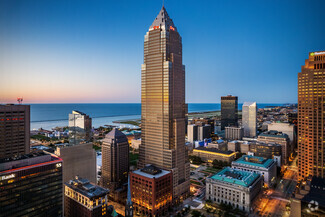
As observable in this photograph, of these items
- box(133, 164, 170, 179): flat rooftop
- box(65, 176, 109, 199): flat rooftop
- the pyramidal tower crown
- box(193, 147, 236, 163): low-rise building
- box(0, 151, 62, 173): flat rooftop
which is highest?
the pyramidal tower crown

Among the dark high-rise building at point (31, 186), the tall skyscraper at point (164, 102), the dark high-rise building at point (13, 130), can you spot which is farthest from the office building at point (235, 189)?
the dark high-rise building at point (13, 130)

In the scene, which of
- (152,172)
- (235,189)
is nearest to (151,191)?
(152,172)

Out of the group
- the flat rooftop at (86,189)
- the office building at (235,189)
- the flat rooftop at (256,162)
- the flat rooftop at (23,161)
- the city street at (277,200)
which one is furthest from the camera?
the flat rooftop at (256,162)

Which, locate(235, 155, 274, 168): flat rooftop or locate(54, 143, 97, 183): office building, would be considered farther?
locate(235, 155, 274, 168): flat rooftop

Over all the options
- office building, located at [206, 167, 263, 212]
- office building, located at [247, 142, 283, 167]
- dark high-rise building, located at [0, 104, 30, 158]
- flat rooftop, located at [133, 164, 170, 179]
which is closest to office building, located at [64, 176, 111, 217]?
flat rooftop, located at [133, 164, 170, 179]

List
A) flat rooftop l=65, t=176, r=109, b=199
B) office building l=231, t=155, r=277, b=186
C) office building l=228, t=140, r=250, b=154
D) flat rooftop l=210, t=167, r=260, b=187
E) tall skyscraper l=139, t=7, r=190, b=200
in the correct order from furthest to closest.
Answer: office building l=228, t=140, r=250, b=154
office building l=231, t=155, r=277, b=186
tall skyscraper l=139, t=7, r=190, b=200
flat rooftop l=210, t=167, r=260, b=187
flat rooftop l=65, t=176, r=109, b=199

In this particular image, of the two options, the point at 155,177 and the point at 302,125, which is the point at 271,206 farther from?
the point at 155,177

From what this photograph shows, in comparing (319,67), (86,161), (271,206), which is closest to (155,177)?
(86,161)

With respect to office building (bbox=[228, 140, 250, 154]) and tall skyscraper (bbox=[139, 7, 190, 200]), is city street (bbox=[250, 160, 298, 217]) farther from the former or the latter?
office building (bbox=[228, 140, 250, 154])

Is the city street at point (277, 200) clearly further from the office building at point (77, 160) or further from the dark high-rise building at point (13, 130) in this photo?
the dark high-rise building at point (13, 130)
